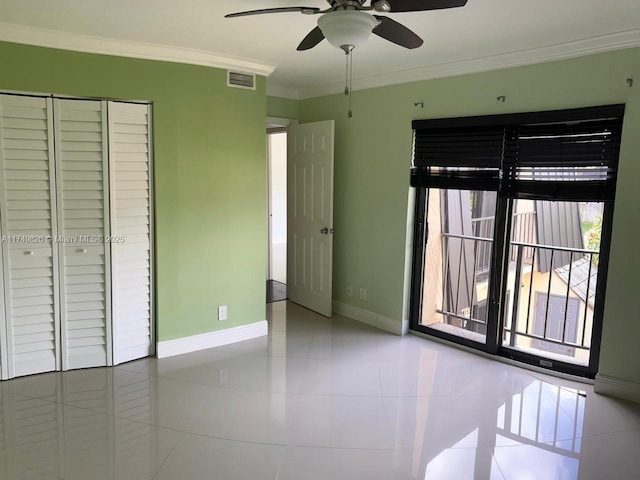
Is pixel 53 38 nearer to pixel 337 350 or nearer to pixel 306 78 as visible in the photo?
pixel 306 78

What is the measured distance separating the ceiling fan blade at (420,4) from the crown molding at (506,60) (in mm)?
1593

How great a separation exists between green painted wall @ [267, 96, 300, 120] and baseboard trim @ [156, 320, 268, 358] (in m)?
2.17

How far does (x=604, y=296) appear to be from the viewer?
125 inches

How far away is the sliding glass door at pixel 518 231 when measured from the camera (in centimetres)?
322

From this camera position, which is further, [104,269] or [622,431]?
[104,269]

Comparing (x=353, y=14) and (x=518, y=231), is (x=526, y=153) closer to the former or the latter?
(x=518, y=231)

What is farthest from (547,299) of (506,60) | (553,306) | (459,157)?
(506,60)

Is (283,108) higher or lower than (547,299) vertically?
higher

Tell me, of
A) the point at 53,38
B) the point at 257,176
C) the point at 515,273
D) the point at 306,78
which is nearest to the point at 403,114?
the point at 306,78

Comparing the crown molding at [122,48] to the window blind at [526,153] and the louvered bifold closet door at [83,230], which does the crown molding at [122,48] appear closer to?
the louvered bifold closet door at [83,230]

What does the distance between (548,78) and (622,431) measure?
2287 millimetres

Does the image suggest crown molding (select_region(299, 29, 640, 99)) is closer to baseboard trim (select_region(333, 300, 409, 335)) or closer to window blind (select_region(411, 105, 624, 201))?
window blind (select_region(411, 105, 624, 201))

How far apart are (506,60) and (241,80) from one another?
80.4 inches

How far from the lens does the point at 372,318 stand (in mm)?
4637
